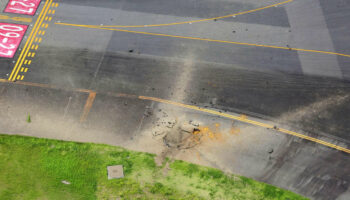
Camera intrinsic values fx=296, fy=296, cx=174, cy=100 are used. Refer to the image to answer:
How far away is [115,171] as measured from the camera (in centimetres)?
2269

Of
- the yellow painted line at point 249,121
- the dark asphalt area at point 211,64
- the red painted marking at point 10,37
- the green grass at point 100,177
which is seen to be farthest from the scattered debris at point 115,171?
the red painted marking at point 10,37

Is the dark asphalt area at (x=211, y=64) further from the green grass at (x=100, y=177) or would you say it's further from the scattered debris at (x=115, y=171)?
the scattered debris at (x=115, y=171)

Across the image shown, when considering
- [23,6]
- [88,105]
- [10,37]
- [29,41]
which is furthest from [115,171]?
[23,6]

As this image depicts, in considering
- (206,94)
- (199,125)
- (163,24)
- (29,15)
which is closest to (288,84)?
(206,94)

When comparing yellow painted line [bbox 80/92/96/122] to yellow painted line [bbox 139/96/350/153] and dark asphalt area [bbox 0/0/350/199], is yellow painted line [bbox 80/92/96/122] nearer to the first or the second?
dark asphalt area [bbox 0/0/350/199]

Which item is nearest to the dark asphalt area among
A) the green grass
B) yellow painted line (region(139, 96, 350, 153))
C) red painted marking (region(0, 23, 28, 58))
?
yellow painted line (region(139, 96, 350, 153))

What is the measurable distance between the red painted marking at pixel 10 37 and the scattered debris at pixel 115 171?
15077mm

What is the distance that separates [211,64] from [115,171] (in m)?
13.1

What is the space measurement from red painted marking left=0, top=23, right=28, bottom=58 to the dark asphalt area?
105 cm

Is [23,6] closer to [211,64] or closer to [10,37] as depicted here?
[10,37]

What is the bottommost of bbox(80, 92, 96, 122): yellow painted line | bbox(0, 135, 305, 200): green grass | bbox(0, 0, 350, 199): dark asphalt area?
bbox(0, 135, 305, 200): green grass

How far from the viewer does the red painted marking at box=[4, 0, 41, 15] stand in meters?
30.7

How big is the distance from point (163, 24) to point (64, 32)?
32.6ft

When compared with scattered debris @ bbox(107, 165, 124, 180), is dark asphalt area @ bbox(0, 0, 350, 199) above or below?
above
